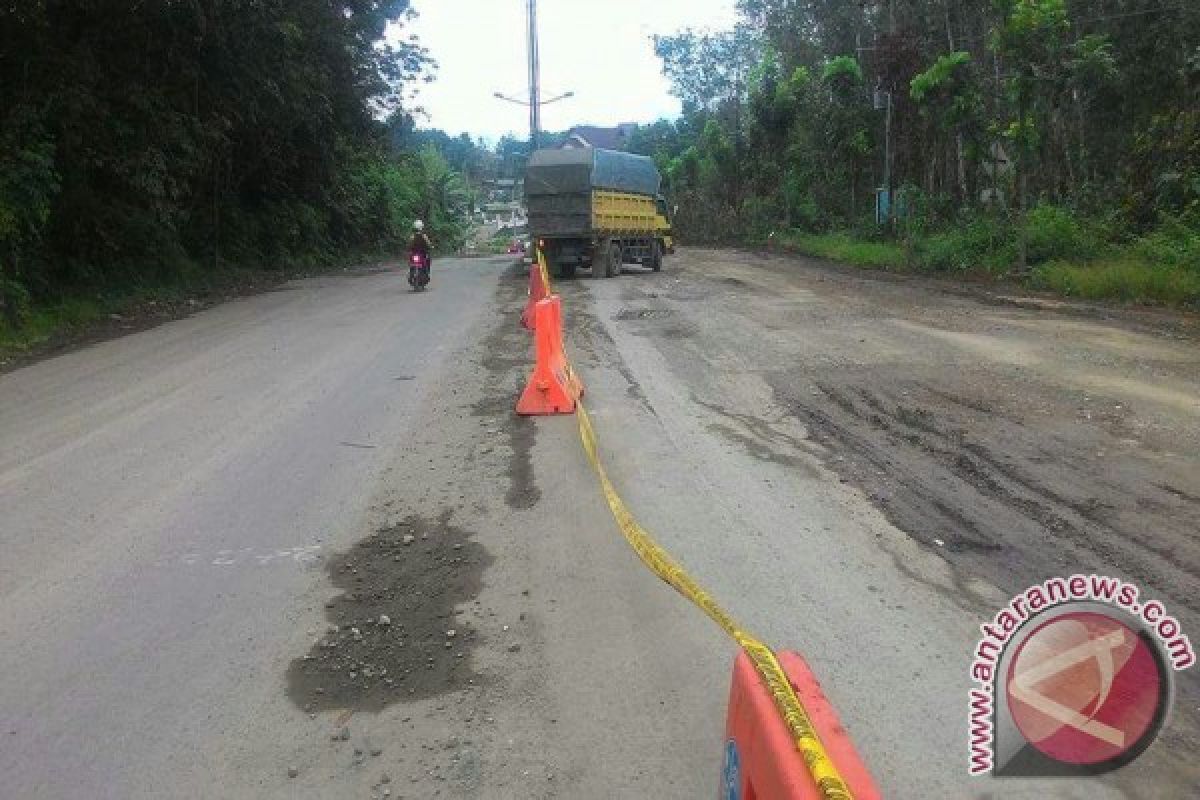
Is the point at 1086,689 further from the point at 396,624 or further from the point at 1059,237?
the point at 1059,237

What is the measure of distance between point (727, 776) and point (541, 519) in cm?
368

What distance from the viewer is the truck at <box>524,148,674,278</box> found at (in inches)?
902

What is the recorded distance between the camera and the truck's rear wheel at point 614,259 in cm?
2375

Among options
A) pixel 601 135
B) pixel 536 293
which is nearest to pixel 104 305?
pixel 536 293

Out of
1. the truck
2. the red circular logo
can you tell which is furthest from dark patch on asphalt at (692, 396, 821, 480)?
the truck

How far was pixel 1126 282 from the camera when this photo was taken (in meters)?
16.5

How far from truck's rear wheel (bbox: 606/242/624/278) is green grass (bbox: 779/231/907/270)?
675 cm

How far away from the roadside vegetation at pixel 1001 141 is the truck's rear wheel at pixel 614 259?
698 cm

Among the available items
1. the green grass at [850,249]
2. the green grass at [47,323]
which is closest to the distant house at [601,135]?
the green grass at [850,249]

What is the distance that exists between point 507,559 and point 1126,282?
14.7 meters

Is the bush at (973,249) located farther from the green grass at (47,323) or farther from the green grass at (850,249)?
the green grass at (47,323)

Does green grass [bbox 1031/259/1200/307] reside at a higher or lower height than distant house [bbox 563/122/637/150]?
lower

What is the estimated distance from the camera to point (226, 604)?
16.1 ft

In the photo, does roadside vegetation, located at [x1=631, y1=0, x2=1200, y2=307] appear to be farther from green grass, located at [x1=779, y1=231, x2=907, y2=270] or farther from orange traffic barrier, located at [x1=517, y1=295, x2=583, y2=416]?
orange traffic barrier, located at [x1=517, y1=295, x2=583, y2=416]
